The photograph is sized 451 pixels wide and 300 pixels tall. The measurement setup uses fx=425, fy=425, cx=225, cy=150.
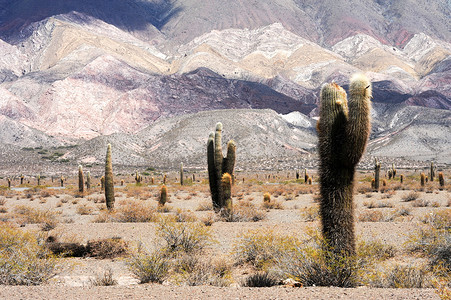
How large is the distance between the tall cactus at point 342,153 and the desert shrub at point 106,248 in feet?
18.8

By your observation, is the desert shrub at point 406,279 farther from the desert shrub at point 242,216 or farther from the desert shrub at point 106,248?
the desert shrub at point 242,216

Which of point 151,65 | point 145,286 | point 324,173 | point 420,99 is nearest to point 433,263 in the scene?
point 324,173

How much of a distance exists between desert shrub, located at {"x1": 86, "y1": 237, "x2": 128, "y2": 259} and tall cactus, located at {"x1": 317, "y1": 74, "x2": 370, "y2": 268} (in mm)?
5744

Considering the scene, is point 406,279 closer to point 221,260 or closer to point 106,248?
point 221,260

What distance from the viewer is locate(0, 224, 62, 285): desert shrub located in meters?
8.05

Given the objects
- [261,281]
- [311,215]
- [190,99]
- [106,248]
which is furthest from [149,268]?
[190,99]

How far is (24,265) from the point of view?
8305 mm

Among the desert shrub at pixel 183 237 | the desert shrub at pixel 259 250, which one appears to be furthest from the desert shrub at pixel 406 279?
the desert shrub at pixel 183 237

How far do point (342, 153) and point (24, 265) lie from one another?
6.46 meters

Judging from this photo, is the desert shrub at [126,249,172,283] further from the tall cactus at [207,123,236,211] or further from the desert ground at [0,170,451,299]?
the tall cactus at [207,123,236,211]

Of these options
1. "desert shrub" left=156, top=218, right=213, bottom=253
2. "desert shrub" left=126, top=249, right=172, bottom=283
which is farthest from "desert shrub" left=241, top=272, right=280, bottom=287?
"desert shrub" left=156, top=218, right=213, bottom=253

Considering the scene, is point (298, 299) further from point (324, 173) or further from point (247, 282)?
point (324, 173)

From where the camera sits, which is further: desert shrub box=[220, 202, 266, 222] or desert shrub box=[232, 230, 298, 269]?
desert shrub box=[220, 202, 266, 222]

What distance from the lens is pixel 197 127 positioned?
315ft
